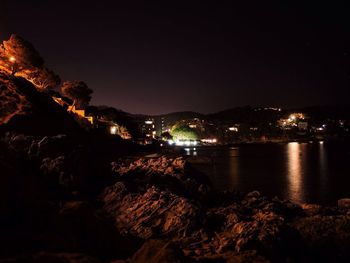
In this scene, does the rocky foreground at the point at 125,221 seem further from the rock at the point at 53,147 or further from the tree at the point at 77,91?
the tree at the point at 77,91

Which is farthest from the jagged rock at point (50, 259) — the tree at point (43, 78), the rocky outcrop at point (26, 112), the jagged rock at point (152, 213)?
the tree at point (43, 78)

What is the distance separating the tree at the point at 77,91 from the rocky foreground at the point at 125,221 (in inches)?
1664

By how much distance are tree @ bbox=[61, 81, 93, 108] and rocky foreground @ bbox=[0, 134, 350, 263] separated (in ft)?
139

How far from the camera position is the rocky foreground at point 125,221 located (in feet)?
31.3

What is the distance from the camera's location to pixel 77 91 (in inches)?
2474

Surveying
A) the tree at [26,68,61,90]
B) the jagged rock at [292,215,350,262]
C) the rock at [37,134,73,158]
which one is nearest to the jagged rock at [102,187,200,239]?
the rock at [37,134,73,158]

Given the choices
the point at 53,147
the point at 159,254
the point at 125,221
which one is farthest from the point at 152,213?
the point at 53,147

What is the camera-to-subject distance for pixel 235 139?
192 metres

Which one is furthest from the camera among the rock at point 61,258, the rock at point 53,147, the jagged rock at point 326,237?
the rock at point 53,147

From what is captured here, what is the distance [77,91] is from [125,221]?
51742mm

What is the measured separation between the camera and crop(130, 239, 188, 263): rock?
7.60 metres

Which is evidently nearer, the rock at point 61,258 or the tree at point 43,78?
the rock at point 61,258

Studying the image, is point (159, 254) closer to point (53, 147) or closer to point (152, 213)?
point (152, 213)

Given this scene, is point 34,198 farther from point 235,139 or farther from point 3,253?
point 235,139
